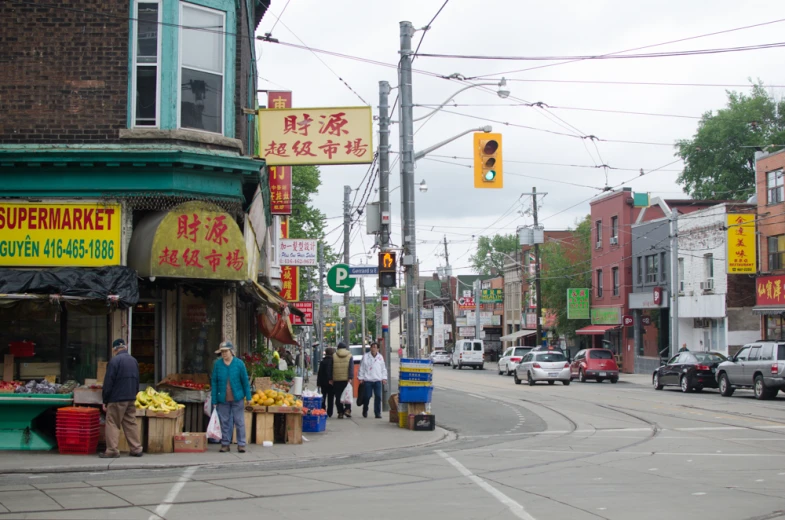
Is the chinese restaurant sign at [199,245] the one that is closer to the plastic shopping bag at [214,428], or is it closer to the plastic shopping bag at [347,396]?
the plastic shopping bag at [214,428]

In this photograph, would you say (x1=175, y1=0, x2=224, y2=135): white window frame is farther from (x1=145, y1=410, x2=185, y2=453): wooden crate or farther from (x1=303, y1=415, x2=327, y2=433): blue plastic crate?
(x1=303, y1=415, x2=327, y2=433): blue plastic crate

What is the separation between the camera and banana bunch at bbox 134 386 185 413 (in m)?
14.1

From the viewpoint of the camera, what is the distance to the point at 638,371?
53156 millimetres

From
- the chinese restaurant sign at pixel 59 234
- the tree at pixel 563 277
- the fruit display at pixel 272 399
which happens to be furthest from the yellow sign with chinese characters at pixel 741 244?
the chinese restaurant sign at pixel 59 234

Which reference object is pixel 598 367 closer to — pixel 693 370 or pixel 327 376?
pixel 693 370

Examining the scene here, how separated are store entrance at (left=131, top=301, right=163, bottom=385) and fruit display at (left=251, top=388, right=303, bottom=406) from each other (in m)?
1.94

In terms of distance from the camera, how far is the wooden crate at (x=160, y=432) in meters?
14.0

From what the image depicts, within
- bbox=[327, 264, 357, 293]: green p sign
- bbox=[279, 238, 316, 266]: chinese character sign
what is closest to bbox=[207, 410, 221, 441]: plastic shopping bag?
bbox=[327, 264, 357, 293]: green p sign

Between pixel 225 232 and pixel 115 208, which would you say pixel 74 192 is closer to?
pixel 115 208

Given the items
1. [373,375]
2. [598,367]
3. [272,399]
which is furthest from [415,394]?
[598,367]

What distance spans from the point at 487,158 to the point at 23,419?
10476 millimetres

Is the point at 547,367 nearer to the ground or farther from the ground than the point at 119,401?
nearer to the ground

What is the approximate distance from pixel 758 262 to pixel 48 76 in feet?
115

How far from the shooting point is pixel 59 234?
1523 cm
